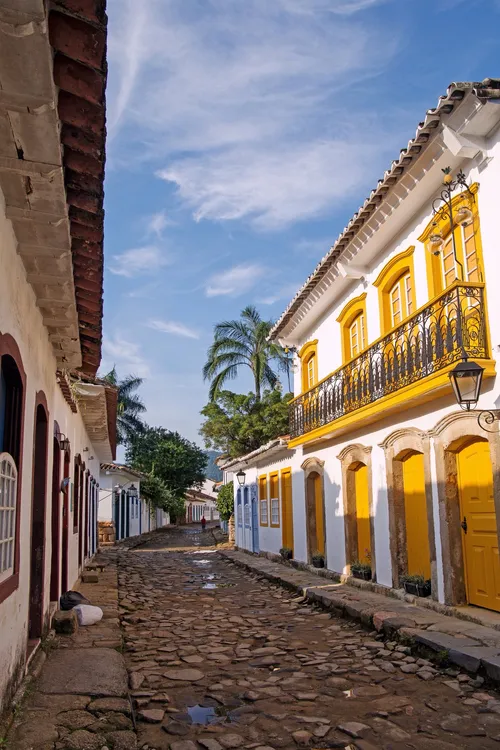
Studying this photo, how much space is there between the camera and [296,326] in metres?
15.1

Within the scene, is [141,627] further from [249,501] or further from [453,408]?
[249,501]

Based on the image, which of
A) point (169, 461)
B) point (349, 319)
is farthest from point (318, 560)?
point (169, 461)

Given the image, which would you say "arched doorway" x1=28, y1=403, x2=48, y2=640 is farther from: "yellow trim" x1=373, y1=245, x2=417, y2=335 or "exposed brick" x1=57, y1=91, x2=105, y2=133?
"yellow trim" x1=373, y1=245, x2=417, y2=335

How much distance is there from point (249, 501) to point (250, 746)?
17187 mm

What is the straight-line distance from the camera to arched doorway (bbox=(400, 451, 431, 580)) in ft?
29.7

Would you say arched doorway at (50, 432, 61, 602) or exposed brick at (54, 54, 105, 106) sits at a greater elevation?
exposed brick at (54, 54, 105, 106)

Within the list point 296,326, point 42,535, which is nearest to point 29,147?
point 42,535

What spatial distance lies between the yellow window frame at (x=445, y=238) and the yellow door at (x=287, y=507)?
27.3 ft

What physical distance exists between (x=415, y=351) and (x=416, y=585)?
3203 millimetres

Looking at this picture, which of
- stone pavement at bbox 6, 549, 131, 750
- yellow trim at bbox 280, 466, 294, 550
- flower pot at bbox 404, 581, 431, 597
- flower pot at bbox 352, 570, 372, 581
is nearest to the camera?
stone pavement at bbox 6, 549, 131, 750

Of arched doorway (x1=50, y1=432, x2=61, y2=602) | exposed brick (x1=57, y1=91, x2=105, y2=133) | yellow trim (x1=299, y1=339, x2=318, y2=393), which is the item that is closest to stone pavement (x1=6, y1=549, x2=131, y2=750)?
arched doorway (x1=50, y1=432, x2=61, y2=602)

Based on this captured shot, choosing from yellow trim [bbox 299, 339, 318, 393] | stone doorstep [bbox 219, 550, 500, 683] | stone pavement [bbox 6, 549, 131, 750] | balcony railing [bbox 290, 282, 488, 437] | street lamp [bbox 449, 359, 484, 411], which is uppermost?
yellow trim [bbox 299, 339, 318, 393]

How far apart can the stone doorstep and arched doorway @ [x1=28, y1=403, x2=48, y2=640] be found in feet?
12.8

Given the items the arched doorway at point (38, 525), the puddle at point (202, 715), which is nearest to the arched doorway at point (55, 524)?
the arched doorway at point (38, 525)
